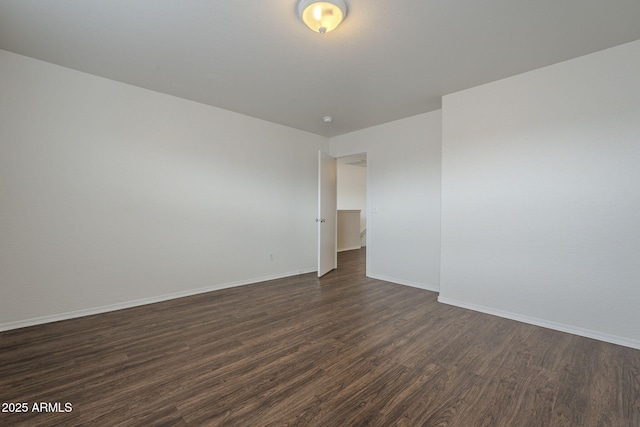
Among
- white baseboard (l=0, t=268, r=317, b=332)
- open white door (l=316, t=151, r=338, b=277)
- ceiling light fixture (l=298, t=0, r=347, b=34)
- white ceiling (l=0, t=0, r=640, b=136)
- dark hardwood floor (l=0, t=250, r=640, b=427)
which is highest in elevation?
white ceiling (l=0, t=0, r=640, b=136)

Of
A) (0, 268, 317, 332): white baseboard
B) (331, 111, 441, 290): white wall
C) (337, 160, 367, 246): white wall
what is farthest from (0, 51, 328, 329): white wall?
(337, 160, 367, 246): white wall

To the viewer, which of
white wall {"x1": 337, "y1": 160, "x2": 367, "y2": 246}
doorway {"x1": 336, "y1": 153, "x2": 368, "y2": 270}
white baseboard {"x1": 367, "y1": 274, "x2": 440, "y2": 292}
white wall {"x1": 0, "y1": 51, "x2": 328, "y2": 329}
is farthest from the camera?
white wall {"x1": 337, "y1": 160, "x2": 367, "y2": 246}

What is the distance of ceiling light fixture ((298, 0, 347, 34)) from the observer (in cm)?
178

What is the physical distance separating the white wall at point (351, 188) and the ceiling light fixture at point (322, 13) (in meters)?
5.93

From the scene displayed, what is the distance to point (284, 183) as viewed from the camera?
458 centimetres

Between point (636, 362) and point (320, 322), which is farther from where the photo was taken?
point (320, 322)

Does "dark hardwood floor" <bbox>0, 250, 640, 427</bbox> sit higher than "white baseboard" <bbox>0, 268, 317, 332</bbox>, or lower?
lower

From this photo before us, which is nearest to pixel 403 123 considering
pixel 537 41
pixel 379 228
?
pixel 379 228

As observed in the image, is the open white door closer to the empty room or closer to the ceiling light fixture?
the empty room

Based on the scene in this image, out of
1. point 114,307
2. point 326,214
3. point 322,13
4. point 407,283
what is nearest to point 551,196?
point 407,283

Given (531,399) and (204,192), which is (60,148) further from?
(531,399)

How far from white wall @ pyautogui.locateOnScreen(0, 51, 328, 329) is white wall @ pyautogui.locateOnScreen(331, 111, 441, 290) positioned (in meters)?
1.69

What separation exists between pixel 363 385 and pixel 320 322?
1009 millimetres

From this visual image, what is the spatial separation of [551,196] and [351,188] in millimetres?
5966
